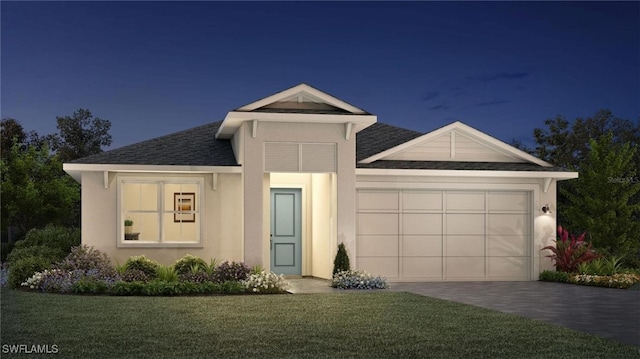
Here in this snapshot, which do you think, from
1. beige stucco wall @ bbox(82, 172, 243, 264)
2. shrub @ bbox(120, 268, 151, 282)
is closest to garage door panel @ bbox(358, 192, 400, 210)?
beige stucco wall @ bbox(82, 172, 243, 264)

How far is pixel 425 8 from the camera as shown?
29.0 m

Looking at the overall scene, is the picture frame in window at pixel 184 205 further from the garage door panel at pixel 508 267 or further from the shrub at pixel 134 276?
the garage door panel at pixel 508 267

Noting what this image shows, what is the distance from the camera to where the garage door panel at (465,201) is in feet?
68.6

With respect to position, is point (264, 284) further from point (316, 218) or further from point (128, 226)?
point (128, 226)

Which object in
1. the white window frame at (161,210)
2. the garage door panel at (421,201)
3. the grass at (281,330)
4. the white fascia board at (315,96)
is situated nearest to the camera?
the grass at (281,330)

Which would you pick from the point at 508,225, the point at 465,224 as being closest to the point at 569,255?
the point at 508,225

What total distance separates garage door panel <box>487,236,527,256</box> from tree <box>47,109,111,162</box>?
29.3 metres

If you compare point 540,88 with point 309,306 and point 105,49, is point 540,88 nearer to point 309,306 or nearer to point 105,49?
point 105,49

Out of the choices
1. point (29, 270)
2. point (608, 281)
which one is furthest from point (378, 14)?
point (29, 270)

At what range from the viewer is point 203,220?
2012cm

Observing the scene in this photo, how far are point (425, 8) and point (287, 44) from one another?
6294 millimetres

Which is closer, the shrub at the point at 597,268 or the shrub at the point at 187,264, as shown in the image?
the shrub at the point at 187,264

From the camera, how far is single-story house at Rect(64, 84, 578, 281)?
18938 mm

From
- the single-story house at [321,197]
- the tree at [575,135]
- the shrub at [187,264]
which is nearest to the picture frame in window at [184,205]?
the single-story house at [321,197]
